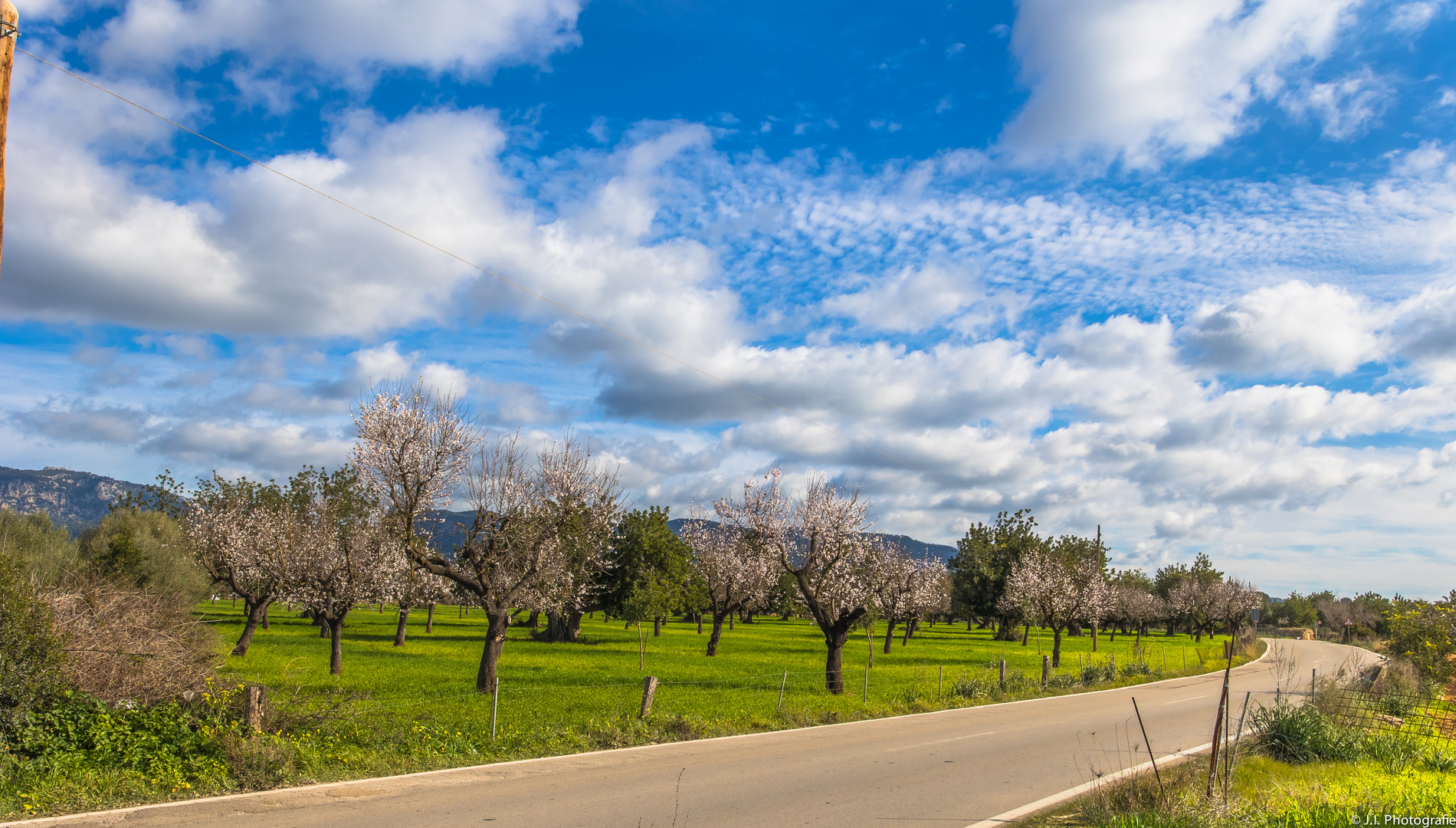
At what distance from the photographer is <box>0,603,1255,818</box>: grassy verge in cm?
1116

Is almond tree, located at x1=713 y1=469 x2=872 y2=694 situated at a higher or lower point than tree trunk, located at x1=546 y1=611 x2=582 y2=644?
higher

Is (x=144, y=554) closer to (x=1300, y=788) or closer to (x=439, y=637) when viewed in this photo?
(x=439, y=637)

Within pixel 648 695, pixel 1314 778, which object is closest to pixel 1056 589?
pixel 648 695

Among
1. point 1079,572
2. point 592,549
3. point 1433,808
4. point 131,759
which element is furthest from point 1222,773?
point 1079,572

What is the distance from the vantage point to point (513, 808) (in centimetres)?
1024

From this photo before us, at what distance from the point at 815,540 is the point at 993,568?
Result: 1976 inches

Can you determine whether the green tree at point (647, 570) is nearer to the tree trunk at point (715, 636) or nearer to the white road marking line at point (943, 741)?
the tree trunk at point (715, 636)

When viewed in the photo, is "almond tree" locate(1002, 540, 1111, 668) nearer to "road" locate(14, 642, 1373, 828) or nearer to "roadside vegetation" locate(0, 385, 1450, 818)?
"roadside vegetation" locate(0, 385, 1450, 818)

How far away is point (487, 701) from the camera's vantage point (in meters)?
22.5

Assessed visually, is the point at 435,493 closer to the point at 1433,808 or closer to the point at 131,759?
the point at 131,759

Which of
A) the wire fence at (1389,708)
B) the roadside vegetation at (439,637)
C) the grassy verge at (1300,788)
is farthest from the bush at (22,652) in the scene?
the wire fence at (1389,708)

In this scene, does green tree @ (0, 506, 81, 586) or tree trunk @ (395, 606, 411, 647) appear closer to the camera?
green tree @ (0, 506, 81, 586)

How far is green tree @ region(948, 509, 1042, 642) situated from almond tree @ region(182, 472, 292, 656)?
5472 centimetres

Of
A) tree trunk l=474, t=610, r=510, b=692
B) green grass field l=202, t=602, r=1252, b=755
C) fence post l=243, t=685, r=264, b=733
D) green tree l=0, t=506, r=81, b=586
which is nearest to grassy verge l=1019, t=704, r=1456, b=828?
green grass field l=202, t=602, r=1252, b=755
